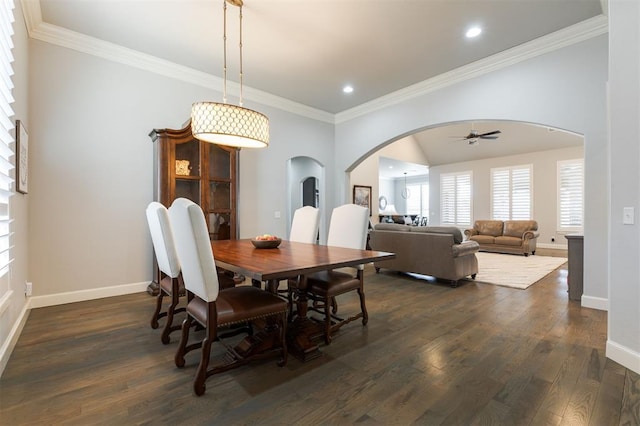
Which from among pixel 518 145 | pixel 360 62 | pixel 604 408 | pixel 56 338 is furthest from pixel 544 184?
pixel 56 338

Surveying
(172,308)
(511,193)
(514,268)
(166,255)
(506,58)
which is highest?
(506,58)

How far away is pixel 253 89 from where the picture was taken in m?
4.79

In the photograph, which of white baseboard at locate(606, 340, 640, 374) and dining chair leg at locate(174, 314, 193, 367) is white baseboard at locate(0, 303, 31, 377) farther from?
white baseboard at locate(606, 340, 640, 374)

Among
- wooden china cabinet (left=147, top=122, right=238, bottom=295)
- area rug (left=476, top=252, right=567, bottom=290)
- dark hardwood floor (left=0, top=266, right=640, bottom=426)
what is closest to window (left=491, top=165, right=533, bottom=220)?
area rug (left=476, top=252, right=567, bottom=290)

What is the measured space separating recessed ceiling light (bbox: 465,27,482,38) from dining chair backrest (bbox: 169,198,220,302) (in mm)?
3458

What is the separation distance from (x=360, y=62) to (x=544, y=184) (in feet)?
24.2

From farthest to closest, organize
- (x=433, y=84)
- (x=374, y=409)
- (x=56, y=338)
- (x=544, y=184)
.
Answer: (x=544, y=184) < (x=433, y=84) < (x=56, y=338) < (x=374, y=409)

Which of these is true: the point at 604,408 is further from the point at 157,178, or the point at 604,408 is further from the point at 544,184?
the point at 544,184

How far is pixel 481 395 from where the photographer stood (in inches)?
67.8

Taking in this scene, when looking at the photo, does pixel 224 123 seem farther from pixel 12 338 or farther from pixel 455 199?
pixel 455 199

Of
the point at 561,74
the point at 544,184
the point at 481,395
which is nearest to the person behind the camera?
the point at 481,395

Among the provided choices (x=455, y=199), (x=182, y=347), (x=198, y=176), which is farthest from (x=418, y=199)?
(x=182, y=347)

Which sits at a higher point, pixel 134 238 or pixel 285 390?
pixel 134 238

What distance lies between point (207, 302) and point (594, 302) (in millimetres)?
3916
